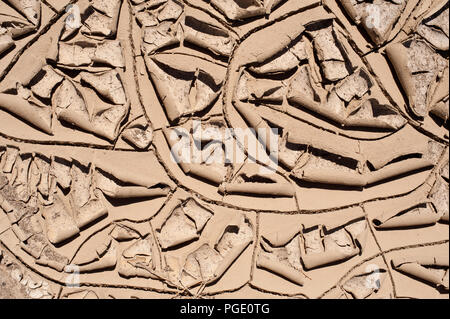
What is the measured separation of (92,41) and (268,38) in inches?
15.8

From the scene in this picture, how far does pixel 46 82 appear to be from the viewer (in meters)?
1.00

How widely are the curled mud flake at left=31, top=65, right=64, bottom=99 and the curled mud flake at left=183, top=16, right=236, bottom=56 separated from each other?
1.01 ft

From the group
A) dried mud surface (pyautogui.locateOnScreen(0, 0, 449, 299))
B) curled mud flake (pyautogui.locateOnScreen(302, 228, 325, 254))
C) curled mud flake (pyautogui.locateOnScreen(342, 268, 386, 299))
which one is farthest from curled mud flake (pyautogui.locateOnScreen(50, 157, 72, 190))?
curled mud flake (pyautogui.locateOnScreen(342, 268, 386, 299))

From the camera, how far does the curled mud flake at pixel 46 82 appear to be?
39.4 inches

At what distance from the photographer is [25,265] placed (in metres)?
1.02

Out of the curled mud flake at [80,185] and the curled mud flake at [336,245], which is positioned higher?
the curled mud flake at [80,185]

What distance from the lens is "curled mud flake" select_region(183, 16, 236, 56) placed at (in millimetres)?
1015

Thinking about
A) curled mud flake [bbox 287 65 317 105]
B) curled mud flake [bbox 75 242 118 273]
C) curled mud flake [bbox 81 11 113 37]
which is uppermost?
curled mud flake [bbox 81 11 113 37]

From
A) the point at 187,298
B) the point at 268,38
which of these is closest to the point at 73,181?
the point at 187,298

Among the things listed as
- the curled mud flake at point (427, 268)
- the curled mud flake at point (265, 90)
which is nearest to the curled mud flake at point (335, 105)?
the curled mud flake at point (265, 90)

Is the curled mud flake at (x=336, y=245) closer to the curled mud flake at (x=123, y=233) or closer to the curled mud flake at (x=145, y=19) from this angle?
the curled mud flake at (x=123, y=233)

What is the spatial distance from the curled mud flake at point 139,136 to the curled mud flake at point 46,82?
188mm

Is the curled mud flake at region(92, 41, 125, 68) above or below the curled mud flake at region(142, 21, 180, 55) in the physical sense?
below
